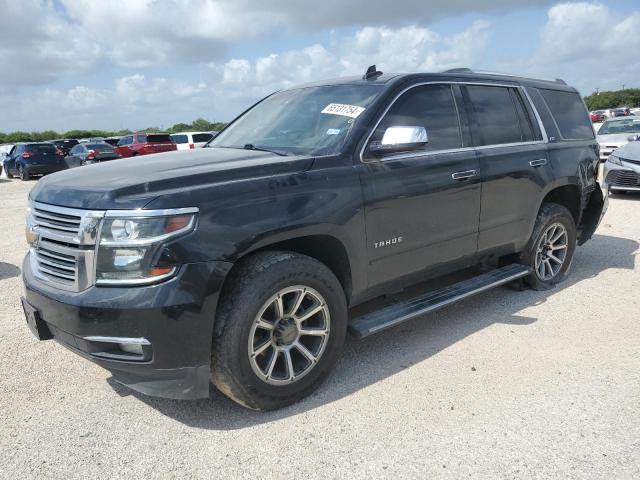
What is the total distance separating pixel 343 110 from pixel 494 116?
1567mm

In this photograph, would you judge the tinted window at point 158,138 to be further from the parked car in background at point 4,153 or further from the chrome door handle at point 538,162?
the chrome door handle at point 538,162

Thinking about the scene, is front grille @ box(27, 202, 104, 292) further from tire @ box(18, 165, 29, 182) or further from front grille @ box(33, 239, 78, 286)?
tire @ box(18, 165, 29, 182)

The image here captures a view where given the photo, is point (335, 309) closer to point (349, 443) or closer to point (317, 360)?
point (317, 360)

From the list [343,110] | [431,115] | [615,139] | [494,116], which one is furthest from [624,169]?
[343,110]

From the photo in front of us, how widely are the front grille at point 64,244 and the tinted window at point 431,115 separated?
1922mm

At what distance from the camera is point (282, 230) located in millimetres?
2980

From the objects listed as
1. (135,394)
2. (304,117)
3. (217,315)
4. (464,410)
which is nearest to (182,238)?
(217,315)

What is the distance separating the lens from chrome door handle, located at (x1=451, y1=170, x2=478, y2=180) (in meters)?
3.97

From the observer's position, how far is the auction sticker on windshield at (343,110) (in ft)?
11.8

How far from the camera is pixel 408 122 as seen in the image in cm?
379

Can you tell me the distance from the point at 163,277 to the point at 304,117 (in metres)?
1.80

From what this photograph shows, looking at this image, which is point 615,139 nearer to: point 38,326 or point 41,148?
point 38,326

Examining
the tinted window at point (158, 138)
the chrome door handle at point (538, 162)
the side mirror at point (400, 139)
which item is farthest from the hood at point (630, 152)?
the tinted window at point (158, 138)

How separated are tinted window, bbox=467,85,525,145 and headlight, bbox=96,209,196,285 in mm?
2681
